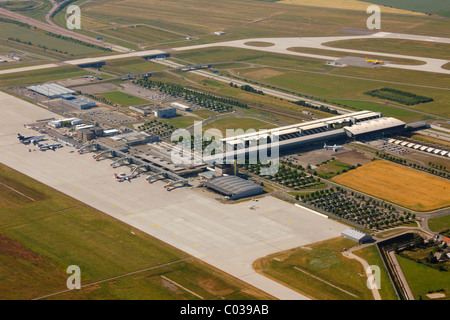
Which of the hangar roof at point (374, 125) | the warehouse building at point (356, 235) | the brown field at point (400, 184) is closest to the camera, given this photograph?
the warehouse building at point (356, 235)

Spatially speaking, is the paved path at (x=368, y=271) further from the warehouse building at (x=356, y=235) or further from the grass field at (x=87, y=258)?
the grass field at (x=87, y=258)

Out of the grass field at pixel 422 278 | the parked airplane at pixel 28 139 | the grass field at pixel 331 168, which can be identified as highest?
the parked airplane at pixel 28 139

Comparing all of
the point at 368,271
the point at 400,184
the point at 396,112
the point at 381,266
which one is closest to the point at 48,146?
the point at 400,184

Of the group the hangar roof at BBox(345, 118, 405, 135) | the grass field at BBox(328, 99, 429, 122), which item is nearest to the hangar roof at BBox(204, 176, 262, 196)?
the hangar roof at BBox(345, 118, 405, 135)

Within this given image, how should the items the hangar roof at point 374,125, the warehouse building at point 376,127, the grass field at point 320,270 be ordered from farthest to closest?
the hangar roof at point 374,125 → the warehouse building at point 376,127 → the grass field at point 320,270

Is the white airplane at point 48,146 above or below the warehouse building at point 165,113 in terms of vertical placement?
below

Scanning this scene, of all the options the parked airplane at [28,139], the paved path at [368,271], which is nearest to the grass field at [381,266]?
the paved path at [368,271]

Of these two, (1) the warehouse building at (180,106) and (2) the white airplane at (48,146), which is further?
(1) the warehouse building at (180,106)

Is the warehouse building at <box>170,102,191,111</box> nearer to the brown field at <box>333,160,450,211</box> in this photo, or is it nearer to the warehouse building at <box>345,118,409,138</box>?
the warehouse building at <box>345,118,409,138</box>
